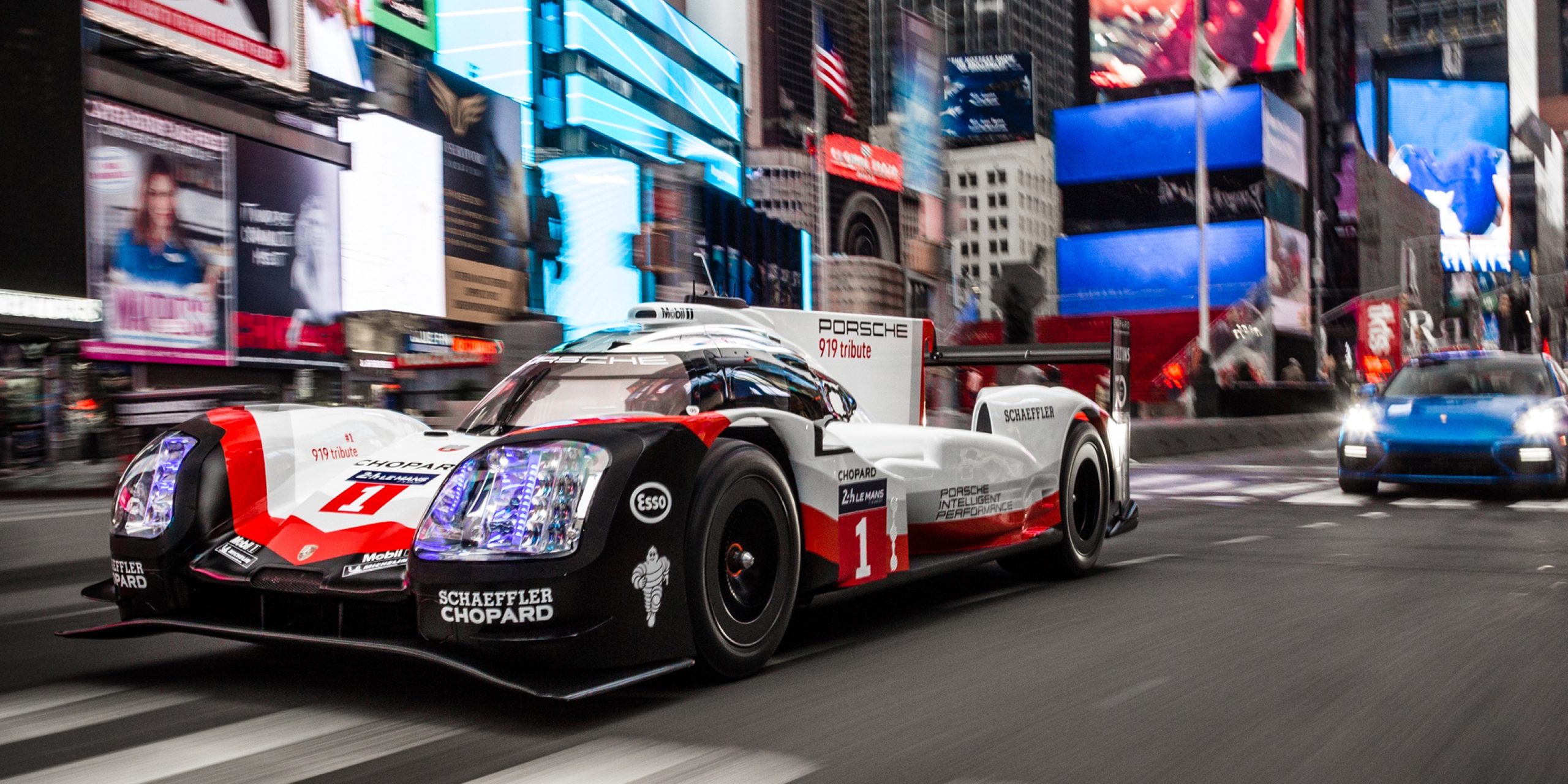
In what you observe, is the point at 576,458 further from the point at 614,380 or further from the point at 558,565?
the point at 614,380

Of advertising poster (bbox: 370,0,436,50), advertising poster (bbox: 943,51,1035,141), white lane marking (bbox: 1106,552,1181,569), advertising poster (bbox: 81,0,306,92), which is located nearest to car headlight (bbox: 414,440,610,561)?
white lane marking (bbox: 1106,552,1181,569)

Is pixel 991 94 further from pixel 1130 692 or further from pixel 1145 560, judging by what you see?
pixel 1130 692

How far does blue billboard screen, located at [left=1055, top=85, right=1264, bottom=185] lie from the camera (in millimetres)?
72312

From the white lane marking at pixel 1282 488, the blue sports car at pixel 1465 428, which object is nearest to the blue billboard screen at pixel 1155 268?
the white lane marking at pixel 1282 488

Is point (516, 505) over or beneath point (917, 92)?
beneath

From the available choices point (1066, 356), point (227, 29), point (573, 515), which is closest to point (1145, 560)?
point (1066, 356)

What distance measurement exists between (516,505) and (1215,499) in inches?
404

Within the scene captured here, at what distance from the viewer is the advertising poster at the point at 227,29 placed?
29.2 m

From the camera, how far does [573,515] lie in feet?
11.7

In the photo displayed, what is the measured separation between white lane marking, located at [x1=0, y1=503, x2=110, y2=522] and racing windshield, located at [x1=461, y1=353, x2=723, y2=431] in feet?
11.0

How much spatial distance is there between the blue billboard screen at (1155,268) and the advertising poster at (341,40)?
41.5m

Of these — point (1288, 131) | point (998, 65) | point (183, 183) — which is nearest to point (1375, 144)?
point (998, 65)

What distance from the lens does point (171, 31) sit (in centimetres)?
3036

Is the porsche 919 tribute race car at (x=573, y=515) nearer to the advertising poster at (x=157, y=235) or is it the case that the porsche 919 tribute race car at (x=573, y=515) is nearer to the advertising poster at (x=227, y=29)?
the advertising poster at (x=227, y=29)
